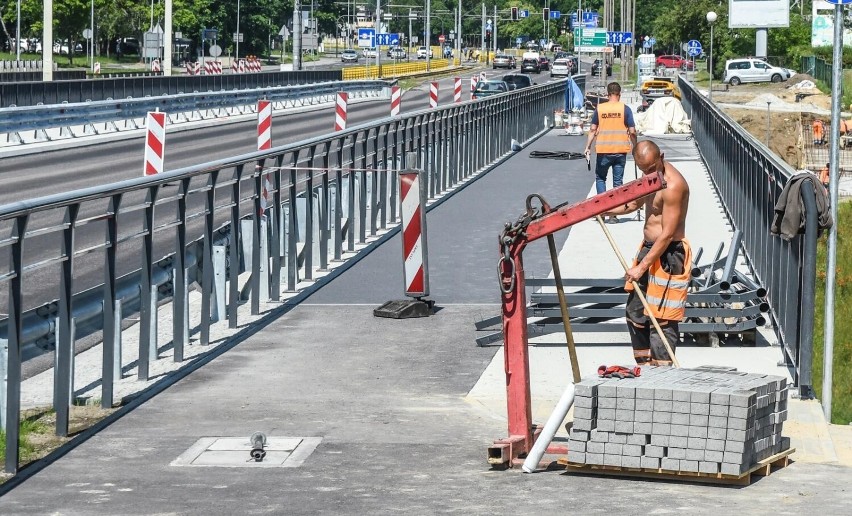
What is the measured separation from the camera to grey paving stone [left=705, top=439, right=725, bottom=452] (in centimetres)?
743

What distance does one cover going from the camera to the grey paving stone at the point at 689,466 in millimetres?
7457

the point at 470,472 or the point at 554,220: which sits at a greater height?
the point at 554,220

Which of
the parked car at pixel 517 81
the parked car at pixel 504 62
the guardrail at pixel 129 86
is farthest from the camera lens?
the parked car at pixel 504 62

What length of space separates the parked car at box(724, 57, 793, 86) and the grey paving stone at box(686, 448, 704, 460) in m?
82.9

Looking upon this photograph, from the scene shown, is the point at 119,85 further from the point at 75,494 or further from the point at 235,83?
the point at 75,494

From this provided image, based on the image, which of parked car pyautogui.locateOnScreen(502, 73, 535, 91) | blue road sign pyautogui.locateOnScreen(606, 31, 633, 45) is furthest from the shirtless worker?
blue road sign pyautogui.locateOnScreen(606, 31, 633, 45)

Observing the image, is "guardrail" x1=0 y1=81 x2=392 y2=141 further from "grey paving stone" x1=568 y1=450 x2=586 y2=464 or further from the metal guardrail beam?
"grey paving stone" x1=568 y1=450 x2=586 y2=464

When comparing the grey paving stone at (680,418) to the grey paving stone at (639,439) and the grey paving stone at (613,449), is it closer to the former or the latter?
the grey paving stone at (639,439)

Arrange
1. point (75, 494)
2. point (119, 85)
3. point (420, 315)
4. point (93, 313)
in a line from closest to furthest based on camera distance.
Result: 1. point (75, 494)
2. point (93, 313)
3. point (420, 315)
4. point (119, 85)

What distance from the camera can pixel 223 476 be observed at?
772 cm

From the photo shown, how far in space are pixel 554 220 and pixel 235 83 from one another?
6025 centimetres

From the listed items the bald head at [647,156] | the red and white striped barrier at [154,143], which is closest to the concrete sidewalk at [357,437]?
the bald head at [647,156]

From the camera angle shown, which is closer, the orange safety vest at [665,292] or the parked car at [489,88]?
the orange safety vest at [665,292]

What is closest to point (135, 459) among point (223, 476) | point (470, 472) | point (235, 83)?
point (223, 476)
